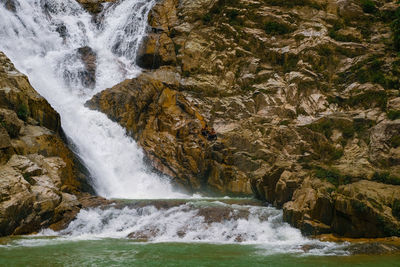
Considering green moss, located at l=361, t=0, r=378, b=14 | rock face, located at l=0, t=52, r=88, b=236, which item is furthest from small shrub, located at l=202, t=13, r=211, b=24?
rock face, located at l=0, t=52, r=88, b=236

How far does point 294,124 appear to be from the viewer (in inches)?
1161

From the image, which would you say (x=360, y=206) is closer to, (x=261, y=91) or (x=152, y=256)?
(x=152, y=256)

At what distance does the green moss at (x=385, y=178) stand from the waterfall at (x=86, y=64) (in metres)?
13.9

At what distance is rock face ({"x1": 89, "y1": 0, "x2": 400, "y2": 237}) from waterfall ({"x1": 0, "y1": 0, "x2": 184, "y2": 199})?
1580 millimetres

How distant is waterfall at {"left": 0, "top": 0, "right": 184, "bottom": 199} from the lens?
26.6 meters

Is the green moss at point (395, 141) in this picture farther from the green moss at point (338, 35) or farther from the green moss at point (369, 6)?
the green moss at point (369, 6)

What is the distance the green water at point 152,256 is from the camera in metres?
11.2

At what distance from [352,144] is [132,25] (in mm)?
23616

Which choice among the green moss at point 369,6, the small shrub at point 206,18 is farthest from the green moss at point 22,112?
the green moss at point 369,6

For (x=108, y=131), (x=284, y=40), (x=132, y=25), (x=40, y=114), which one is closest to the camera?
(x=40, y=114)

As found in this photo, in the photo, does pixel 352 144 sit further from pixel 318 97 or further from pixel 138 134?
pixel 138 134

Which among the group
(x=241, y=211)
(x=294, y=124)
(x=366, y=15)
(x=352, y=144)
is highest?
(x=366, y=15)

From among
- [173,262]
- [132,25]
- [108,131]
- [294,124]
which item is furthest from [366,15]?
[173,262]

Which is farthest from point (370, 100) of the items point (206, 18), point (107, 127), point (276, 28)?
point (107, 127)
